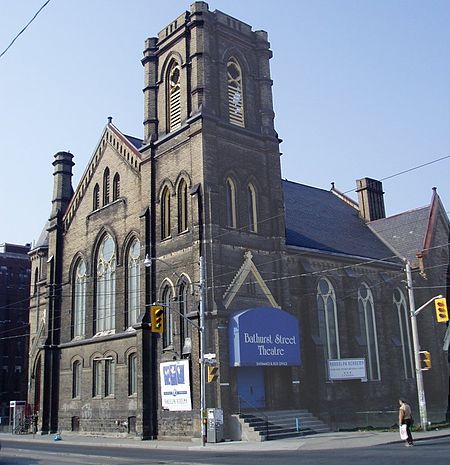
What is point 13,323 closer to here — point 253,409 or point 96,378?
point 96,378

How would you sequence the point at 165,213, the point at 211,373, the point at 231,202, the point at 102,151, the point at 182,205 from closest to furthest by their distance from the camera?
the point at 211,373, the point at 231,202, the point at 182,205, the point at 165,213, the point at 102,151

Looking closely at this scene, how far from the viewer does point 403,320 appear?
39844 mm

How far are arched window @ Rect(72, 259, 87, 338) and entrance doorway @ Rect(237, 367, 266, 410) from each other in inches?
506

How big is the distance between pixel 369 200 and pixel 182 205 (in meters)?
21.0

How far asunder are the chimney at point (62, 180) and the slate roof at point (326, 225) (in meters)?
15.2

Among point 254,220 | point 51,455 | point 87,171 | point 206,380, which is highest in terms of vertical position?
point 87,171

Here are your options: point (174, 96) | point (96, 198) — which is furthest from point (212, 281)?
point (96, 198)

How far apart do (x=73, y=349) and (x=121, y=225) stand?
27.6ft

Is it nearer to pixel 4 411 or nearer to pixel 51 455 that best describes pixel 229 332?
pixel 51 455

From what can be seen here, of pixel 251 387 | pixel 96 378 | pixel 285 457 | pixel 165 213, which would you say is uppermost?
pixel 165 213

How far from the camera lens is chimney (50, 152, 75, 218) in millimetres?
42438

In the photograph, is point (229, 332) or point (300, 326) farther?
point (300, 326)

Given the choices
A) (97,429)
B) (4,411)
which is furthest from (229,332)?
(4,411)

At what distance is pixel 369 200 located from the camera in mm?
47531
